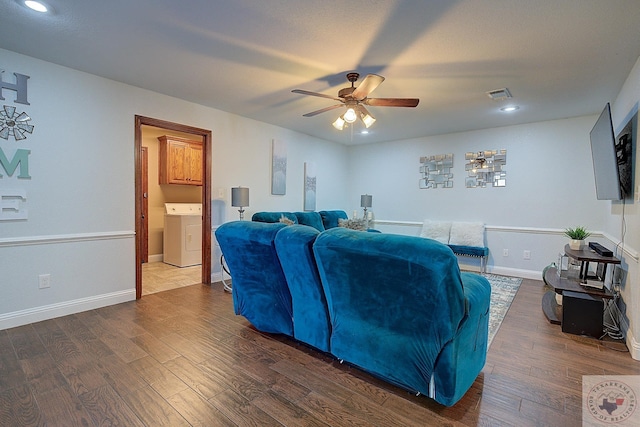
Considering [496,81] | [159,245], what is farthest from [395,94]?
[159,245]

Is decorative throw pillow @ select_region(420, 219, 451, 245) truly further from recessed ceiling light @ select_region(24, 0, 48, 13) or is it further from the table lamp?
recessed ceiling light @ select_region(24, 0, 48, 13)

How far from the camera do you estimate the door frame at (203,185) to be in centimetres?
352

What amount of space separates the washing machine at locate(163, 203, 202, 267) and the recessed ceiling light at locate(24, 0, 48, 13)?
3543 millimetres

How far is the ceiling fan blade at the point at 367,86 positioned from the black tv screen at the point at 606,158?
196 cm

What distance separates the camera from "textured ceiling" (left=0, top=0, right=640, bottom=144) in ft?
6.56

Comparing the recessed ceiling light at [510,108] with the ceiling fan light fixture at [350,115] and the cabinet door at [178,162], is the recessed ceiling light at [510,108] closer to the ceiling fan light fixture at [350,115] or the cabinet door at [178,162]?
the ceiling fan light fixture at [350,115]

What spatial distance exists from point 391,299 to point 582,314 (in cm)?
226

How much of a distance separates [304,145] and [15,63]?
3896 millimetres

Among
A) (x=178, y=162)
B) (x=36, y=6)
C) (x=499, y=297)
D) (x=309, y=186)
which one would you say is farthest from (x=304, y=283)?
(x=178, y=162)

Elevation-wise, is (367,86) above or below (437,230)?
above

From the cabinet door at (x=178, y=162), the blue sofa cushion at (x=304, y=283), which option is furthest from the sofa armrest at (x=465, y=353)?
the cabinet door at (x=178, y=162)

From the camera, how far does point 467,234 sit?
5.09 metres

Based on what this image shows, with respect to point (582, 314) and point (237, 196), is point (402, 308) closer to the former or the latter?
point (582, 314)

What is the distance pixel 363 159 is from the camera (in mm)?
6652
